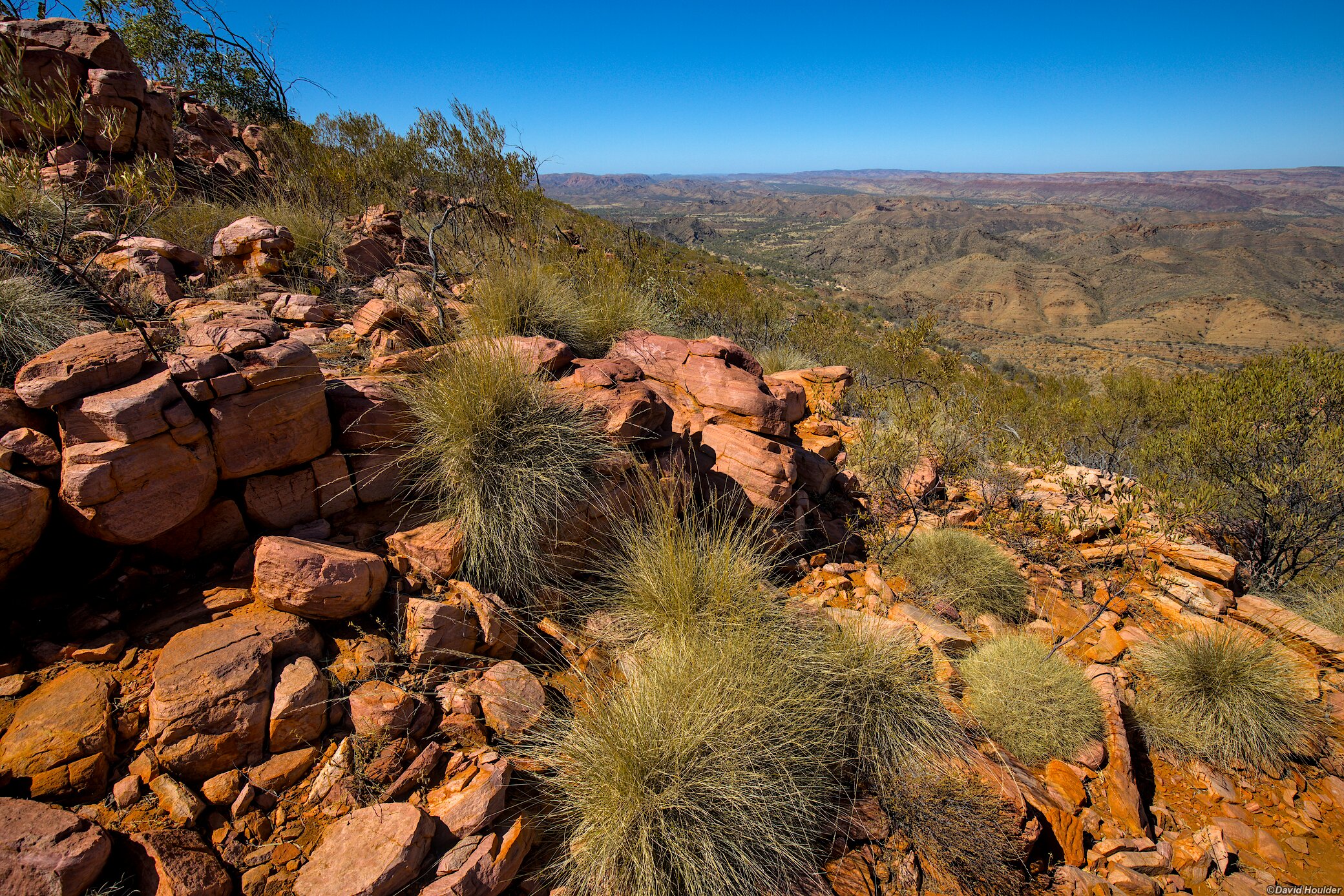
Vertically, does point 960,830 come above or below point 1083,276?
above

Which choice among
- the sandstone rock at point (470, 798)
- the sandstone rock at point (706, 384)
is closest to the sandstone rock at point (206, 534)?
the sandstone rock at point (470, 798)

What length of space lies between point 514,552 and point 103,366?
2.37 m

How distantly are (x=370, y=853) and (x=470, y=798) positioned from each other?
41cm

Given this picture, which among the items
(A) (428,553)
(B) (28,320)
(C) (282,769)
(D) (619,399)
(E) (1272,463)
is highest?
(B) (28,320)

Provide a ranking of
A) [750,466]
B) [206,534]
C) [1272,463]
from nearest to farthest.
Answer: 1. [206,534]
2. [750,466]
3. [1272,463]

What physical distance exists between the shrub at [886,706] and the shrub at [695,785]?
0.92 ft

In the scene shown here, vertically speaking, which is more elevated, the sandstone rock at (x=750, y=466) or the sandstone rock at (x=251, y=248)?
the sandstone rock at (x=251, y=248)

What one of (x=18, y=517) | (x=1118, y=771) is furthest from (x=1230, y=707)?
(x=18, y=517)

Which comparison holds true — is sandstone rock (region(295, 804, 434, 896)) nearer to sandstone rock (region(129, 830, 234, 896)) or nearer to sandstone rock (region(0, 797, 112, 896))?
sandstone rock (region(129, 830, 234, 896))

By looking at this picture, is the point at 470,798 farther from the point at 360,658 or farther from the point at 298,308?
the point at 298,308

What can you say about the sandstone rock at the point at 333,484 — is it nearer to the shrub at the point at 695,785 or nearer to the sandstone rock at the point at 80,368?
the sandstone rock at the point at 80,368

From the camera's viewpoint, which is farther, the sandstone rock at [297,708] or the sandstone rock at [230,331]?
the sandstone rock at [230,331]

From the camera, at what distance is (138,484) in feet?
8.87

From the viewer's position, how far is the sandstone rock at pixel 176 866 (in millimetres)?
→ 1884
